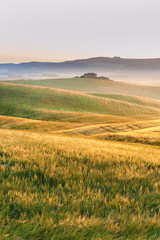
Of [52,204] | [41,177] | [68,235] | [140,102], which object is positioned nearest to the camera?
[68,235]

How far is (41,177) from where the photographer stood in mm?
3828

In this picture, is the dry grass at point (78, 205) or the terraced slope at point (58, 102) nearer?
the dry grass at point (78, 205)

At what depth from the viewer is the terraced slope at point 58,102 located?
4471 inches

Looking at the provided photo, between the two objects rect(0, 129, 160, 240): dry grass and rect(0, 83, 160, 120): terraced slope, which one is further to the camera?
rect(0, 83, 160, 120): terraced slope

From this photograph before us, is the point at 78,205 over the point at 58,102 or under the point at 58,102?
Result: under

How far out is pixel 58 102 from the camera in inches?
4850

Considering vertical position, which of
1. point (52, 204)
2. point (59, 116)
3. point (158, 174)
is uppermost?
point (52, 204)

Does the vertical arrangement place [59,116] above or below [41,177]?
below

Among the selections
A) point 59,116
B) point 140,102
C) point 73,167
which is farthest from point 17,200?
point 140,102

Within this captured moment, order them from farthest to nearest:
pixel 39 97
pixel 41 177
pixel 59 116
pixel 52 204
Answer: pixel 39 97
pixel 59 116
pixel 41 177
pixel 52 204

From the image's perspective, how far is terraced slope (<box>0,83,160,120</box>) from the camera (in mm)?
113562

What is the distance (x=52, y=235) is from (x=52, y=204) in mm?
634

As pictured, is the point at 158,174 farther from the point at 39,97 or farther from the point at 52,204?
the point at 39,97

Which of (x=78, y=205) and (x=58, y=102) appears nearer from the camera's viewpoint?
(x=78, y=205)
